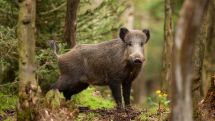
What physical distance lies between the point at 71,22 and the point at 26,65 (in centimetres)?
388

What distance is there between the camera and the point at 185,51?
6.55 metres

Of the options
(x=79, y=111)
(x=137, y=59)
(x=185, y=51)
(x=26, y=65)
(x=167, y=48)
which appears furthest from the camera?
(x=167, y=48)

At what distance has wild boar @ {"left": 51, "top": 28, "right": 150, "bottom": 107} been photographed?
11211 mm

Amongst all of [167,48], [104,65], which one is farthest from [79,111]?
[167,48]

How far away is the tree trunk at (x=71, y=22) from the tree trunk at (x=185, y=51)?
5091 mm

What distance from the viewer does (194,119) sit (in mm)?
8688

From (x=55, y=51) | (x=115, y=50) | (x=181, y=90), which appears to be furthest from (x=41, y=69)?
(x=181, y=90)

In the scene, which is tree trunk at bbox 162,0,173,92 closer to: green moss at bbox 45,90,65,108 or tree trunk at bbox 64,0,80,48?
tree trunk at bbox 64,0,80,48

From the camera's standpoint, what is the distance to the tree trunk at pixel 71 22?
11684 mm

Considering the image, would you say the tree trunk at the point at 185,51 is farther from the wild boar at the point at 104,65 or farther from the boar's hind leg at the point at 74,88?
the boar's hind leg at the point at 74,88

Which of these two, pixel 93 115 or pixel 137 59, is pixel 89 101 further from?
pixel 93 115

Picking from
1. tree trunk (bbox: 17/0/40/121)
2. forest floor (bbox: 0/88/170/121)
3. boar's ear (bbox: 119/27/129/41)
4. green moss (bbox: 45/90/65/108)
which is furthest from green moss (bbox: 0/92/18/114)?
tree trunk (bbox: 17/0/40/121)

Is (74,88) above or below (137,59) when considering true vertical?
below

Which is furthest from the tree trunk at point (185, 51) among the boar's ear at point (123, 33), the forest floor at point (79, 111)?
the boar's ear at point (123, 33)
